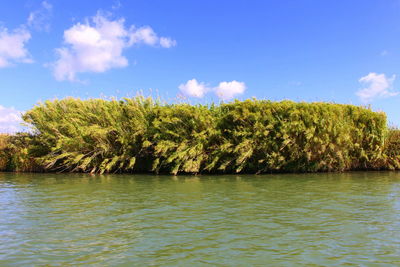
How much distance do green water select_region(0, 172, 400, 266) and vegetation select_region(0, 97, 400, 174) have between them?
7.44 metres

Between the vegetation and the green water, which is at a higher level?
the vegetation

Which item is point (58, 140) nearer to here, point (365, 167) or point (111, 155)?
point (111, 155)

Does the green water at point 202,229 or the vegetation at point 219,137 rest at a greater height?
the vegetation at point 219,137

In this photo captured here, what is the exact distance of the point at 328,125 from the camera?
18.5 metres

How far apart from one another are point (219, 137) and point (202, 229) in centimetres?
1264

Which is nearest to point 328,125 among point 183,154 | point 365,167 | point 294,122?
point 294,122

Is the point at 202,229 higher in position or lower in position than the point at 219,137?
lower

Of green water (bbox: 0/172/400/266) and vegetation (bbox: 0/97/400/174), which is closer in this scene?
green water (bbox: 0/172/400/266)

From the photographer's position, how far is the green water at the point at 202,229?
513 centimetres

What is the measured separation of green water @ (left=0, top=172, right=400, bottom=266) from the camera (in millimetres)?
5126

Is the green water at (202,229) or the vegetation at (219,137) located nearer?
the green water at (202,229)

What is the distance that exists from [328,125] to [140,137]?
1134cm

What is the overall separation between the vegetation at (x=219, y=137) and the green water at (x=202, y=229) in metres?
7.44

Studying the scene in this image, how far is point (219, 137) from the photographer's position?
19.1 metres
